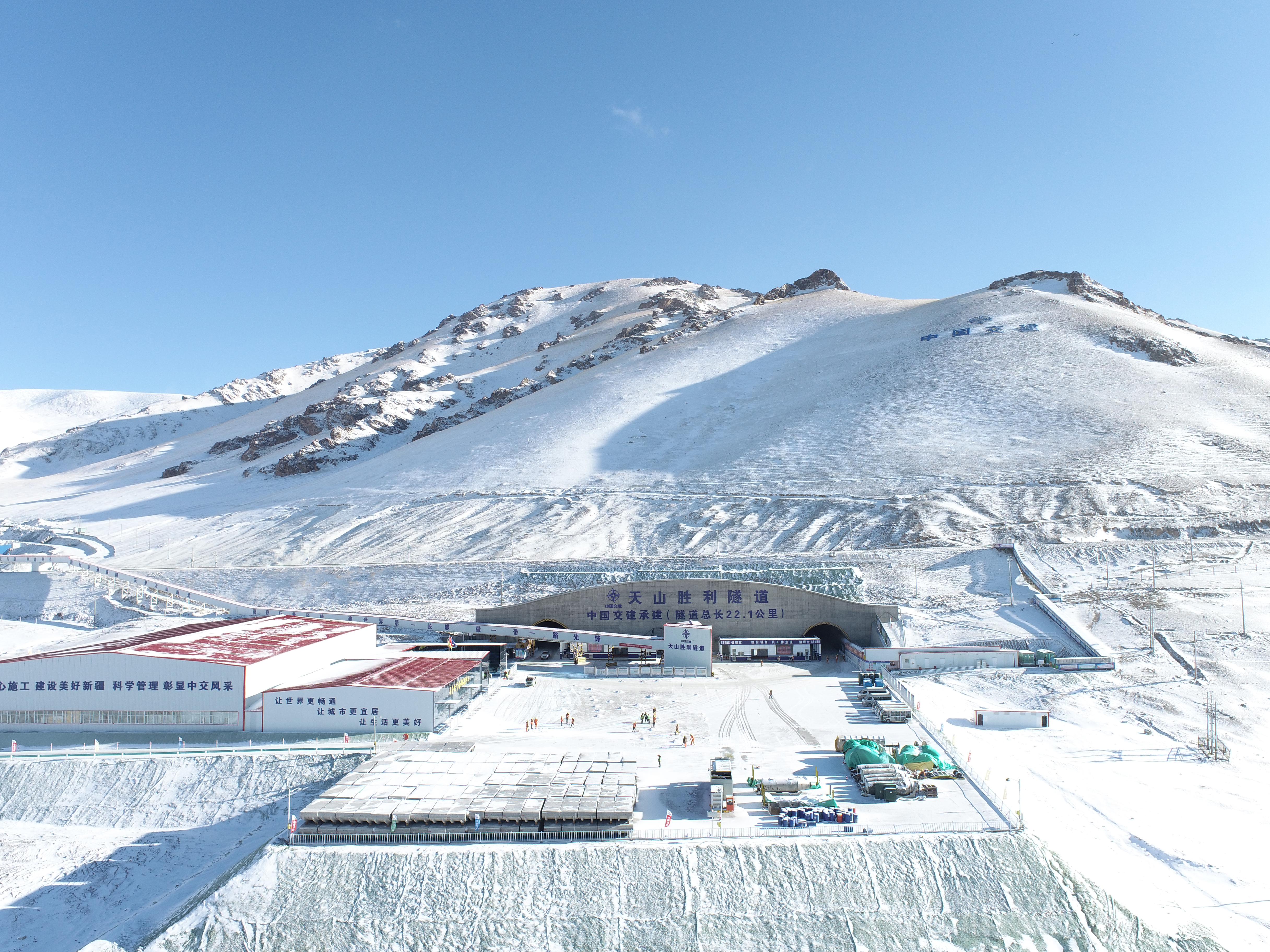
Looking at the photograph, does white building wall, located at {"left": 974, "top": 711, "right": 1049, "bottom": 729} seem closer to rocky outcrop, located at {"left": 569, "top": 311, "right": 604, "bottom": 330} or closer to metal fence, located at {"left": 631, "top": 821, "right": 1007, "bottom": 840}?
metal fence, located at {"left": 631, "top": 821, "right": 1007, "bottom": 840}

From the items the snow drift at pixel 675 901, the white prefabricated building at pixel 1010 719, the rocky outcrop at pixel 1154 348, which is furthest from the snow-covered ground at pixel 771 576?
the white prefabricated building at pixel 1010 719

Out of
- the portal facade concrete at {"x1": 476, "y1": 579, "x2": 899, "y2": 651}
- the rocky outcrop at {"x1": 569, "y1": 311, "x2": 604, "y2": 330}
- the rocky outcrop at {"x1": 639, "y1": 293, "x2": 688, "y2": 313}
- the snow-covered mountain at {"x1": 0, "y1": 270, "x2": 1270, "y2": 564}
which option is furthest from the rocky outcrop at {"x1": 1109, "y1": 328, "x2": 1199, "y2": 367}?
the rocky outcrop at {"x1": 569, "y1": 311, "x2": 604, "y2": 330}

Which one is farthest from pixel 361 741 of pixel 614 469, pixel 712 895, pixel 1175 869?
pixel 614 469

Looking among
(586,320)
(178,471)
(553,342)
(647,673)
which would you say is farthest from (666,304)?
(647,673)

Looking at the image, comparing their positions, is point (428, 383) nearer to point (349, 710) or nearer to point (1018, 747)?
point (349, 710)

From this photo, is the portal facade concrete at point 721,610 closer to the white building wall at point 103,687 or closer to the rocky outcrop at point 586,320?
the white building wall at point 103,687
